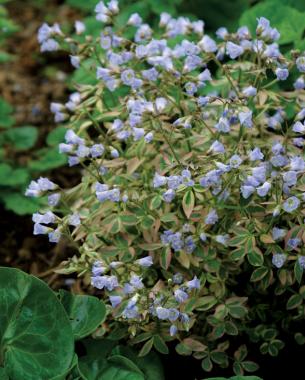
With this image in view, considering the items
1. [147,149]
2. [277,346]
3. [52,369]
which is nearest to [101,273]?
[52,369]

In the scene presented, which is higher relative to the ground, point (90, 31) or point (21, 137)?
point (90, 31)

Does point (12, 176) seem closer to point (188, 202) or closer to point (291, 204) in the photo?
point (188, 202)

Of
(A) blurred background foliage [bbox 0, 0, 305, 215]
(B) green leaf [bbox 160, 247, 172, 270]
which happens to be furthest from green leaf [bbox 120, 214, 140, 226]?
(A) blurred background foliage [bbox 0, 0, 305, 215]

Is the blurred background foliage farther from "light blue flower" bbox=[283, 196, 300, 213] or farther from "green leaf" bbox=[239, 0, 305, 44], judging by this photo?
"light blue flower" bbox=[283, 196, 300, 213]

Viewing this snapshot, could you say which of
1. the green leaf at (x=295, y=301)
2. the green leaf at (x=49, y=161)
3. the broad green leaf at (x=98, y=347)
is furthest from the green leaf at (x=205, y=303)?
the green leaf at (x=49, y=161)

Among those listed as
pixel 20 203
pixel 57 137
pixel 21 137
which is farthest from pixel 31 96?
pixel 20 203

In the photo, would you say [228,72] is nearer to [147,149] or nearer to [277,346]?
[147,149]

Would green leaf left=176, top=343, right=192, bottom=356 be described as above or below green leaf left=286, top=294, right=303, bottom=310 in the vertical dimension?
below
